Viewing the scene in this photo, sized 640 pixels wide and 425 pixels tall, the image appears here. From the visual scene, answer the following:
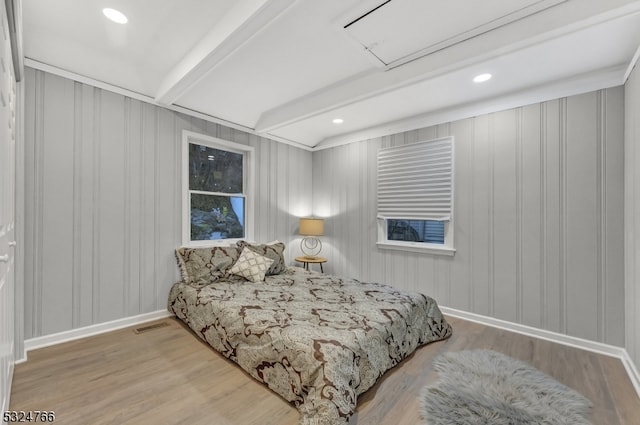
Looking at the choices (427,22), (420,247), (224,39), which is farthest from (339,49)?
(420,247)

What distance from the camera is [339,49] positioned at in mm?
2365

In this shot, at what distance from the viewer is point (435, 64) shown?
2.30m

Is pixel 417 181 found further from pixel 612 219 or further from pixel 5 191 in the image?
pixel 5 191

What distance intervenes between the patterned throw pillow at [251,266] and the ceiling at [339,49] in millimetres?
1760

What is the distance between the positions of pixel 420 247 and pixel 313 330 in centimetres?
222

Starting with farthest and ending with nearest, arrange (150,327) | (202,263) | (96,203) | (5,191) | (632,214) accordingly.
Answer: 1. (202,263)
2. (150,327)
3. (96,203)
4. (632,214)
5. (5,191)

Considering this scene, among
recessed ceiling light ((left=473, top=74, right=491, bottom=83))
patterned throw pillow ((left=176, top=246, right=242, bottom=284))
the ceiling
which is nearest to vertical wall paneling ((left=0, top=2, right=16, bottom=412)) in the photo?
the ceiling

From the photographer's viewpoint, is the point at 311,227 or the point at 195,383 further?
the point at 311,227

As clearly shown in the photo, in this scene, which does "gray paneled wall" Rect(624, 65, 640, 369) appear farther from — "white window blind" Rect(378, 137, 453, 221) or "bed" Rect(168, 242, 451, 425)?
"white window blind" Rect(378, 137, 453, 221)

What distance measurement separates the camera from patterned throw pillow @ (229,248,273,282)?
3271mm

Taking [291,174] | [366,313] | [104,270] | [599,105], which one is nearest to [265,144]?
[291,174]

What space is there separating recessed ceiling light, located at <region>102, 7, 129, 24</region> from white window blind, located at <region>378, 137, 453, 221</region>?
311 cm

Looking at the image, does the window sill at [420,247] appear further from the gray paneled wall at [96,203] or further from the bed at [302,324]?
the gray paneled wall at [96,203]

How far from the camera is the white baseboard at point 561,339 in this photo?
2205mm
